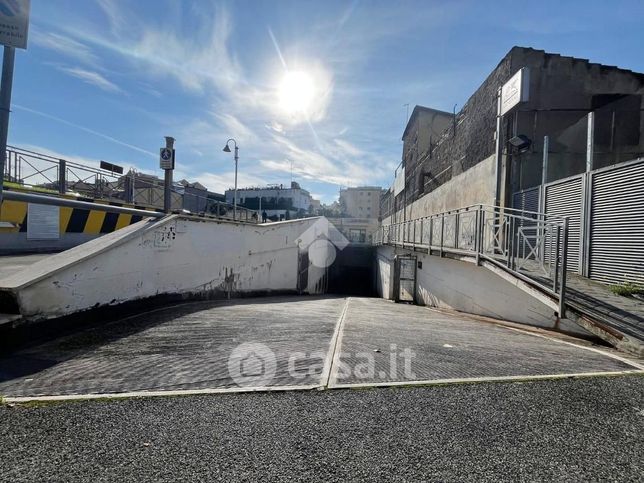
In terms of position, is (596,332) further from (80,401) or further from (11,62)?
(11,62)

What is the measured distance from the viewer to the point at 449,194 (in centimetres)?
1689

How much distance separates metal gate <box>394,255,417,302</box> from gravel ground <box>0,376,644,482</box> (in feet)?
39.8

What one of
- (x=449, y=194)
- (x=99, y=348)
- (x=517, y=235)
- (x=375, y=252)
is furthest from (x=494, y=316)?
(x=375, y=252)

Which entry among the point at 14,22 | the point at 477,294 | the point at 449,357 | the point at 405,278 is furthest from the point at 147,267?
the point at 405,278

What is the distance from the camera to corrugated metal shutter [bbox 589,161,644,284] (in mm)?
6348

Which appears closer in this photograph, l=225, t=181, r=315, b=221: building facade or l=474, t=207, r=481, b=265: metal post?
l=474, t=207, r=481, b=265: metal post

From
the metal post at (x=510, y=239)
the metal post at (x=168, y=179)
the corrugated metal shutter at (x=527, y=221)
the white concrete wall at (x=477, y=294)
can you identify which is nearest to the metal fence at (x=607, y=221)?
the corrugated metal shutter at (x=527, y=221)

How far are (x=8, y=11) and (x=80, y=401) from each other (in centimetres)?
416

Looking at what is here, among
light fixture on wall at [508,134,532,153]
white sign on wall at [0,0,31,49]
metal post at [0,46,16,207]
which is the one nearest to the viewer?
white sign on wall at [0,0,31,49]

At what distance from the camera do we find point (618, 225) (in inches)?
266

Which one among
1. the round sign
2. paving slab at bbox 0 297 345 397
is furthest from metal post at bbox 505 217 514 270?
the round sign

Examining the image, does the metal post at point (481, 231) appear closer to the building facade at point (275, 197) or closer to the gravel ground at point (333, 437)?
the gravel ground at point (333, 437)

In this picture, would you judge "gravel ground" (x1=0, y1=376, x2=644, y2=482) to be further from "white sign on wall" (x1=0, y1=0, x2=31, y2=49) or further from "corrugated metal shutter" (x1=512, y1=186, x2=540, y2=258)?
"corrugated metal shutter" (x1=512, y1=186, x2=540, y2=258)

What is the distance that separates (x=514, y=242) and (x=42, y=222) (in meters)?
11.7
